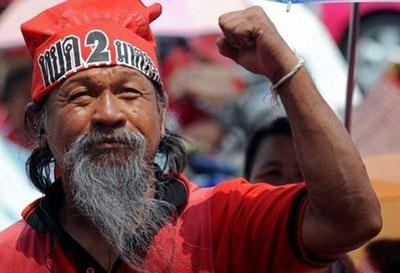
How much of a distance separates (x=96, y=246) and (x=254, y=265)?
0.41 meters

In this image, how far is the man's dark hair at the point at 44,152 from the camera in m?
3.81

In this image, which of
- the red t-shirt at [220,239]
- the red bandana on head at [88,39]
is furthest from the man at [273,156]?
the red t-shirt at [220,239]

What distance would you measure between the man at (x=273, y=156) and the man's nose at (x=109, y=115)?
1.76 metres

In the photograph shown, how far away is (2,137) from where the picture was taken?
17.6ft

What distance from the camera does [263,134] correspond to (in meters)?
5.74

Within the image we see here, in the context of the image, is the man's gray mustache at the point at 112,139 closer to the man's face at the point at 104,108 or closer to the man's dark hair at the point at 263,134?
the man's face at the point at 104,108

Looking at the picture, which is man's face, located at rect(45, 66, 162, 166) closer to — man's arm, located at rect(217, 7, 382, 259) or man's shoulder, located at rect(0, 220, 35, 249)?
man's shoulder, located at rect(0, 220, 35, 249)

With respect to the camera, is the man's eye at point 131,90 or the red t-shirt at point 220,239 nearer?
the red t-shirt at point 220,239

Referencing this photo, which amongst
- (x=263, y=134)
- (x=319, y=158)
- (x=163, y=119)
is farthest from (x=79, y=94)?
(x=263, y=134)

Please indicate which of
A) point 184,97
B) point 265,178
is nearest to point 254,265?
point 265,178

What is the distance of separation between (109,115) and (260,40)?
1.34ft

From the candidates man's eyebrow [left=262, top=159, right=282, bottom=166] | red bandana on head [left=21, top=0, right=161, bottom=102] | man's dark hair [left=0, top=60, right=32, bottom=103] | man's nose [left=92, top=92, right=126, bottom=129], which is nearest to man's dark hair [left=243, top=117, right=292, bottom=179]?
man's eyebrow [left=262, top=159, right=282, bottom=166]

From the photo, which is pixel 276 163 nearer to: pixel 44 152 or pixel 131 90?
pixel 44 152

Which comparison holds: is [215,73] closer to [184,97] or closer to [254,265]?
[184,97]
